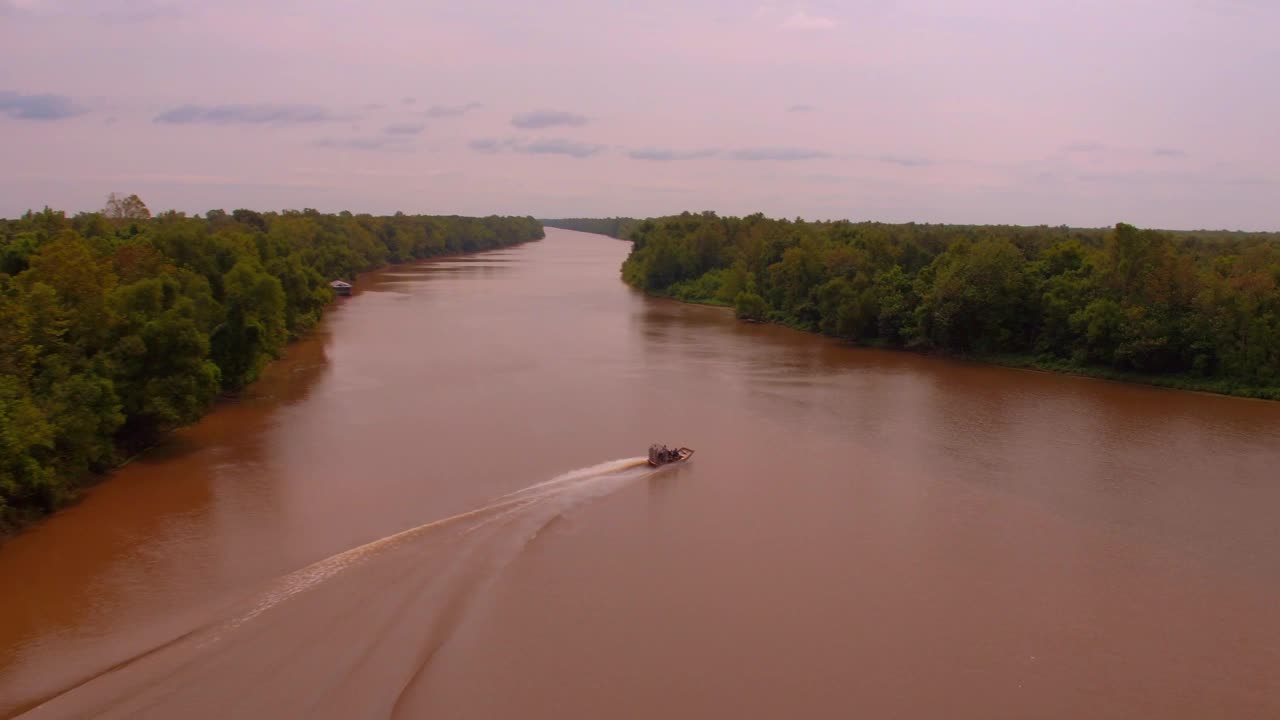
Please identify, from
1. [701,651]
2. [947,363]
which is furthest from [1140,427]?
[701,651]

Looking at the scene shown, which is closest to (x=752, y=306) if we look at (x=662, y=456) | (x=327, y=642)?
(x=662, y=456)

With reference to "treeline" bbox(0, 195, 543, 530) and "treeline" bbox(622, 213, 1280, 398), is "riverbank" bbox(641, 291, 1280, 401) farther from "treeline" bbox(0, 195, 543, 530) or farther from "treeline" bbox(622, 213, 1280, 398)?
"treeline" bbox(0, 195, 543, 530)

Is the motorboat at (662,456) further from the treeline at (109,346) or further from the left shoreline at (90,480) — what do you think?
the left shoreline at (90,480)

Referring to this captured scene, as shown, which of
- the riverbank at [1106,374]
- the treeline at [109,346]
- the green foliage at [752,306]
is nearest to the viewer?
the treeline at [109,346]

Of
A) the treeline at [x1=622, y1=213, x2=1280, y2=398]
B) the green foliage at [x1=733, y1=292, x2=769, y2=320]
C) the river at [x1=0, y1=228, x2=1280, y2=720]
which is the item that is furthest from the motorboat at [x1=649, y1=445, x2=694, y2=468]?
the green foliage at [x1=733, y1=292, x2=769, y2=320]

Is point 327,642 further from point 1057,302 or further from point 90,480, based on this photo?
point 1057,302

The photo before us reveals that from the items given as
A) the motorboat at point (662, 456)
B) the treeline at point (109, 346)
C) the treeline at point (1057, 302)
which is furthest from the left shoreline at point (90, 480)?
the treeline at point (1057, 302)

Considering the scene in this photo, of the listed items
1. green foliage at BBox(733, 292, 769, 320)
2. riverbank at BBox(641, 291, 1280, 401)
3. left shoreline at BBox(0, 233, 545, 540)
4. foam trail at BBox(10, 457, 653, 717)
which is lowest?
foam trail at BBox(10, 457, 653, 717)

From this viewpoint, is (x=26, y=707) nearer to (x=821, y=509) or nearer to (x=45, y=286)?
(x=45, y=286)
